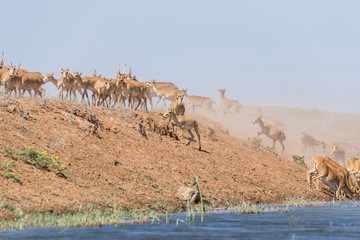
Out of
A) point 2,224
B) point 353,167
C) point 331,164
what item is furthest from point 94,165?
point 353,167

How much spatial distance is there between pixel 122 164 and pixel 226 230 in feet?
29.9

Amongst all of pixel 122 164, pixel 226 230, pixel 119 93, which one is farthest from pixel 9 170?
pixel 119 93

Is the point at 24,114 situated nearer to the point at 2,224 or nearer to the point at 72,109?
the point at 72,109

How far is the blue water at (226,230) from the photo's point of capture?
10539 mm

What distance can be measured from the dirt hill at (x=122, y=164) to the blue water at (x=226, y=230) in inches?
107

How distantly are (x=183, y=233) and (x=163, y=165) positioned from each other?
10627mm

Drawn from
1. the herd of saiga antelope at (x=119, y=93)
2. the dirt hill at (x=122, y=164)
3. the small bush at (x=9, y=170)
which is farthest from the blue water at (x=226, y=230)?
the herd of saiga antelope at (x=119, y=93)

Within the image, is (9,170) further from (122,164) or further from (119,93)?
(119,93)

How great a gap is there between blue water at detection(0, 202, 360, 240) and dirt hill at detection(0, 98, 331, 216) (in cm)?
271

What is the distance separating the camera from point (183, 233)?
428 inches

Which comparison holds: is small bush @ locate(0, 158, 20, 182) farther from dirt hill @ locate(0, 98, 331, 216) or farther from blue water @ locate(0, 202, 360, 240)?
blue water @ locate(0, 202, 360, 240)

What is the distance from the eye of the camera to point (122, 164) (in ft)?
65.8

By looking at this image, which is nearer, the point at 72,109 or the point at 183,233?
the point at 183,233

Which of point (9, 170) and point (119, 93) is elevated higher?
point (119, 93)
